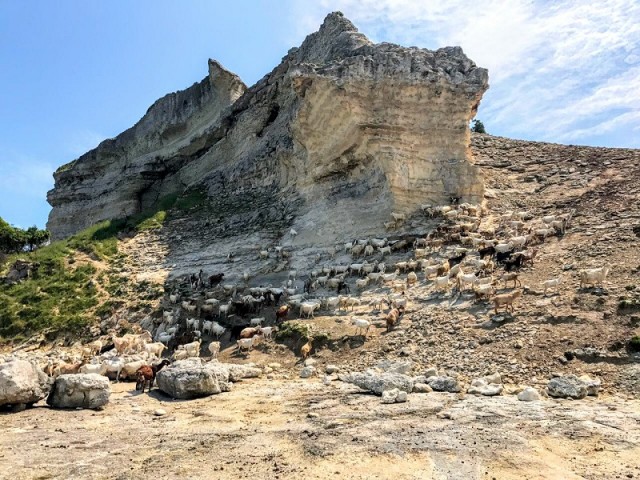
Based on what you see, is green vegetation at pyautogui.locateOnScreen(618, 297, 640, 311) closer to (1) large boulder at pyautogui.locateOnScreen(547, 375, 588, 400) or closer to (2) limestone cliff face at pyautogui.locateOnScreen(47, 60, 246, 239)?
(1) large boulder at pyautogui.locateOnScreen(547, 375, 588, 400)

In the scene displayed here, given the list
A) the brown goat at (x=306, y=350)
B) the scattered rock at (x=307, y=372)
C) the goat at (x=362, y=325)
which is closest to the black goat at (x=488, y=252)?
the goat at (x=362, y=325)

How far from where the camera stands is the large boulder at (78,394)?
13523 mm

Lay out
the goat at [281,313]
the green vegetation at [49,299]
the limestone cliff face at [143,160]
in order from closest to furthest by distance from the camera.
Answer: the goat at [281,313], the green vegetation at [49,299], the limestone cliff face at [143,160]

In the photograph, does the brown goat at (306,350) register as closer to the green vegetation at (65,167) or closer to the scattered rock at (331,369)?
the scattered rock at (331,369)

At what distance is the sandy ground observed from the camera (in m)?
8.84

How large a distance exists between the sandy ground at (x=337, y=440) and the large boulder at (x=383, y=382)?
0.36 metres

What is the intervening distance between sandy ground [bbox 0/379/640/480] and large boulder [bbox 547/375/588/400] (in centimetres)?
36

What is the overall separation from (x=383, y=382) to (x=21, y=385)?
864cm

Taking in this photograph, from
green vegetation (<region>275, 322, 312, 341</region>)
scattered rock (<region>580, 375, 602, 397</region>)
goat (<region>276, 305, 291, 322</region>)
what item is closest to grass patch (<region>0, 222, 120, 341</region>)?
goat (<region>276, 305, 291, 322</region>)

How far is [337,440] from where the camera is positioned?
1017 cm

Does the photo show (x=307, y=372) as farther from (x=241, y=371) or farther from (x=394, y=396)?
(x=394, y=396)

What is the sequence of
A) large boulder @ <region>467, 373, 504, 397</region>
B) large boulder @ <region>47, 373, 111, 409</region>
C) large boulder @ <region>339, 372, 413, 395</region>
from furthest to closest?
large boulder @ <region>47, 373, 111, 409</region> < large boulder @ <region>339, 372, 413, 395</region> < large boulder @ <region>467, 373, 504, 397</region>

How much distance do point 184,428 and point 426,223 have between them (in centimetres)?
1845

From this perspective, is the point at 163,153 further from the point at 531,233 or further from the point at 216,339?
the point at 531,233
